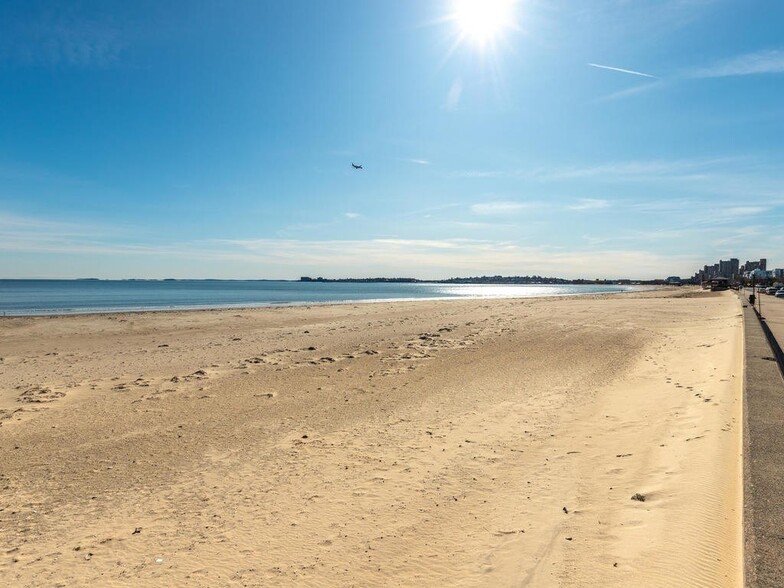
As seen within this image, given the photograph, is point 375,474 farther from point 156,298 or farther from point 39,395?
point 156,298

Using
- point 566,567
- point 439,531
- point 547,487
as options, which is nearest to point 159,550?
point 439,531

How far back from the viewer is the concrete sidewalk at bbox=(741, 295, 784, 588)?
3002mm

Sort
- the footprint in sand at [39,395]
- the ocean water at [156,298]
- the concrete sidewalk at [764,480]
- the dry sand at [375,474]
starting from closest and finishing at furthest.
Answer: the concrete sidewalk at [764,480], the dry sand at [375,474], the footprint in sand at [39,395], the ocean water at [156,298]

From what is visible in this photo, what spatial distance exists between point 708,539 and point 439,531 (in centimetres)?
224

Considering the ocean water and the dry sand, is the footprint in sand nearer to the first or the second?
the dry sand

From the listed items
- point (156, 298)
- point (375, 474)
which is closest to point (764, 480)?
point (375, 474)

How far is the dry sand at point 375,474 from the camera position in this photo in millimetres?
3770

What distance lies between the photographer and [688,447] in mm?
5777

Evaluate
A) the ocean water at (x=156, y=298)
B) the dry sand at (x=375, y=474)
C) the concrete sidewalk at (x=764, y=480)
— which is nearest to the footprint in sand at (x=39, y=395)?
the dry sand at (x=375, y=474)

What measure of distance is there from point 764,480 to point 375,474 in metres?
4.00

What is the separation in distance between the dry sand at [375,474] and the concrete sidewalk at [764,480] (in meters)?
0.20

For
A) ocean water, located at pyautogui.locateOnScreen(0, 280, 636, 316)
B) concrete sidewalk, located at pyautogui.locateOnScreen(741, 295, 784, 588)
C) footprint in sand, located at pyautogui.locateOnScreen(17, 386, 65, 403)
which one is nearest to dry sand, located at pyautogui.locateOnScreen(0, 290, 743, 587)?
footprint in sand, located at pyautogui.locateOnScreen(17, 386, 65, 403)

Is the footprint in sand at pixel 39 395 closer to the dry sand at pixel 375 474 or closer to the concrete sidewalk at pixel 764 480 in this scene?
the dry sand at pixel 375 474

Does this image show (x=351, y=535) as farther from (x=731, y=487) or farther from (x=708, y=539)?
(x=731, y=487)
